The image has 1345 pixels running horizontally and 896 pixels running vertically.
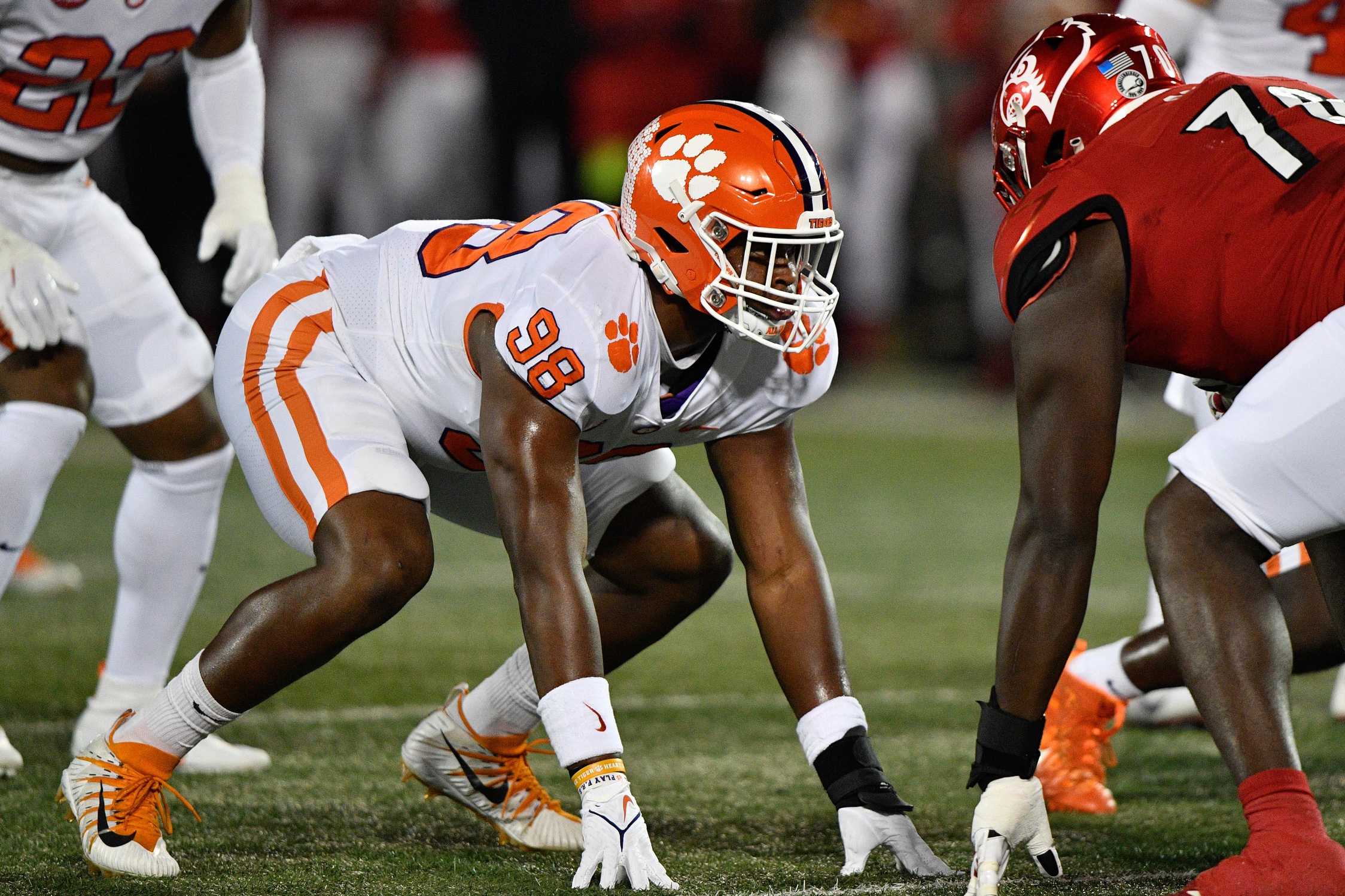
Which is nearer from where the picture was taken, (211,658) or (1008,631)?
(1008,631)

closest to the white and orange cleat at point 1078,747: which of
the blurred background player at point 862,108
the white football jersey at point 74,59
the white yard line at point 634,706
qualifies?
the white yard line at point 634,706

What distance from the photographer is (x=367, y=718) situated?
12.9 ft

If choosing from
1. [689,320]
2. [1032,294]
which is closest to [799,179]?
[689,320]

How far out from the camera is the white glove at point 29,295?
325 cm

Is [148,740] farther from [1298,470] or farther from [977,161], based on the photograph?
[977,161]

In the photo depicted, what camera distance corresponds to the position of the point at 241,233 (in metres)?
3.62

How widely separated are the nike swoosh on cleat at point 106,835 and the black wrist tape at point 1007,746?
1.32 metres

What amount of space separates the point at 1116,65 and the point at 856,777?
119cm

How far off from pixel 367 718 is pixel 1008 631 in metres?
2.01

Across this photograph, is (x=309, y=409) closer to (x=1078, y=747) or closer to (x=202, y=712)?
(x=202, y=712)

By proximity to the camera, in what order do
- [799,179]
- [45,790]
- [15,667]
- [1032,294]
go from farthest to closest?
1. [15,667]
2. [45,790]
3. [799,179]
4. [1032,294]

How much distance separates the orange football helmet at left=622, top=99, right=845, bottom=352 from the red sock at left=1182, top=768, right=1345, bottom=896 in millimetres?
981

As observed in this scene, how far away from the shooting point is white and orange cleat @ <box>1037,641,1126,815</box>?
10.5 feet

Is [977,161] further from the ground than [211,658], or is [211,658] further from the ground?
[211,658]
